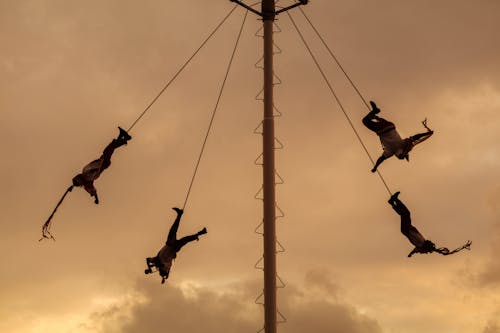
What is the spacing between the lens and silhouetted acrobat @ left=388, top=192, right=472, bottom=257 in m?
19.0

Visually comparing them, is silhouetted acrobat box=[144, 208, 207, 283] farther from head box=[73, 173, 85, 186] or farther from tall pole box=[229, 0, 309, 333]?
head box=[73, 173, 85, 186]

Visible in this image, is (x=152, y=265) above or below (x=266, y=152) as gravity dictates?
below

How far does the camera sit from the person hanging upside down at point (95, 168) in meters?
19.0

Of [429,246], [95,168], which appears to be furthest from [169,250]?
[429,246]

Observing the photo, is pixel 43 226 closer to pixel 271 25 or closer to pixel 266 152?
pixel 266 152

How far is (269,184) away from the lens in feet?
60.0

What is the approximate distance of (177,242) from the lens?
18.6 metres

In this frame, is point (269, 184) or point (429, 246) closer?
point (269, 184)

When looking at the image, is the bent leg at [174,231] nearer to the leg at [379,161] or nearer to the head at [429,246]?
the leg at [379,161]

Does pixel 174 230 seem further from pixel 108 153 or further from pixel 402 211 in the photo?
pixel 402 211

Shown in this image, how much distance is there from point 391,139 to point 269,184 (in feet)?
9.57

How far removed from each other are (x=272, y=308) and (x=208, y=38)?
7338mm

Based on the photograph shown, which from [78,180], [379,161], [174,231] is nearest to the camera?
[174,231]

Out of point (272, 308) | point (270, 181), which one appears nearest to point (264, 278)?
point (272, 308)
